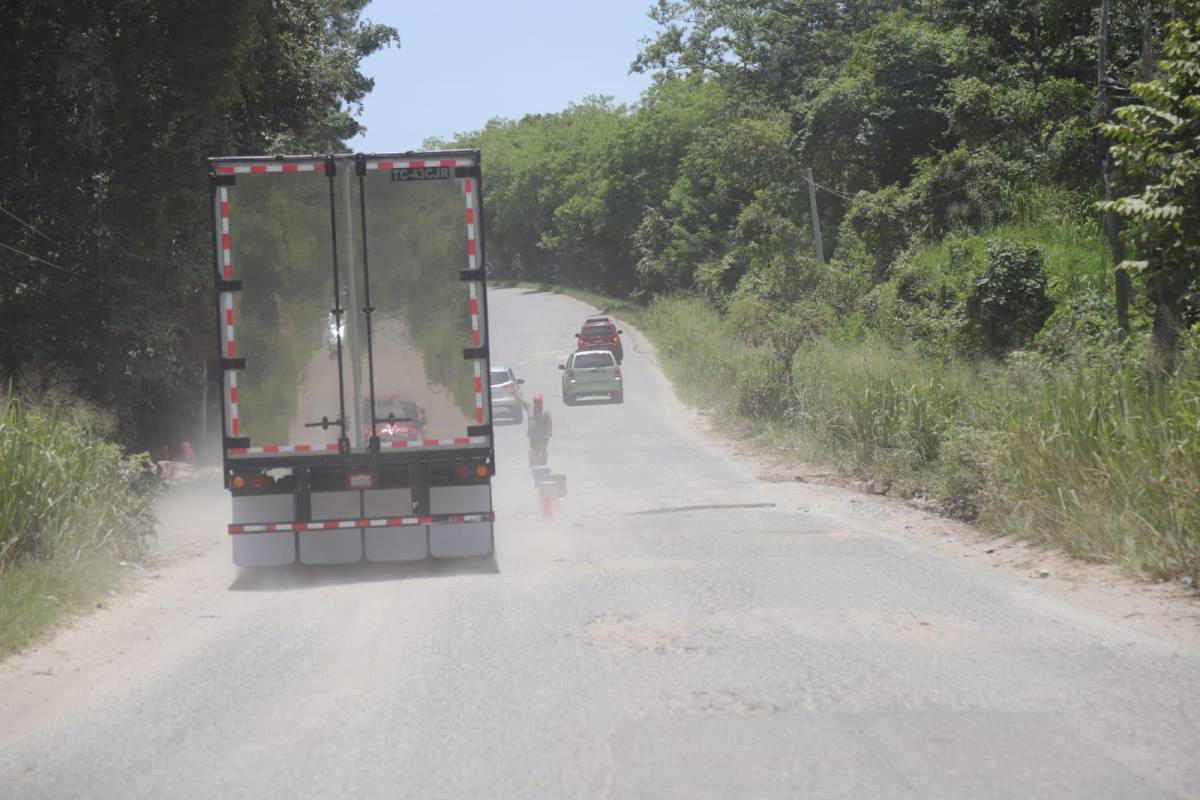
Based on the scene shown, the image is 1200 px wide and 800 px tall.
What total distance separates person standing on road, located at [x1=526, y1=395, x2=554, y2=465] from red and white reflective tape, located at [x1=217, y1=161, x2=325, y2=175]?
610 centimetres

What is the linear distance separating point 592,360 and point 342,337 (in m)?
27.4

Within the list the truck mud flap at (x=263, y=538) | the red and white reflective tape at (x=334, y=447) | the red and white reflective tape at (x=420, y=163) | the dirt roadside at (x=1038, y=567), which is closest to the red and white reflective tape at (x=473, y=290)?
the red and white reflective tape at (x=420, y=163)

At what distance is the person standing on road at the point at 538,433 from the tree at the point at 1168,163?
26.4 ft

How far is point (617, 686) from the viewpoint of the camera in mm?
6812

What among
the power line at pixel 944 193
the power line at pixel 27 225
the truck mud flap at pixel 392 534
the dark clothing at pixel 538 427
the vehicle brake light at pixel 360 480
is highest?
the power line at pixel 944 193

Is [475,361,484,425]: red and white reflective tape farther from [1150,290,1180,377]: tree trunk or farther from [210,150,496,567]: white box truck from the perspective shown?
[1150,290,1180,377]: tree trunk

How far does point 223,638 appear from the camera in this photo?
8.92 m

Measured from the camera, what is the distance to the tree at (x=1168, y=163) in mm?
10422

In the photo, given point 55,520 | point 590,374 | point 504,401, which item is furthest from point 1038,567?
point 590,374

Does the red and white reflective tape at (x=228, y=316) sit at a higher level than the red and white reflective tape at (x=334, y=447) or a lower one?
higher

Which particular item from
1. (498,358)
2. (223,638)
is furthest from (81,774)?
(498,358)

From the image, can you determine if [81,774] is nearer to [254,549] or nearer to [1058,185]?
[254,549]

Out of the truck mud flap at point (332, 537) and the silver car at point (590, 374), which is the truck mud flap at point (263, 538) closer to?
the truck mud flap at point (332, 537)

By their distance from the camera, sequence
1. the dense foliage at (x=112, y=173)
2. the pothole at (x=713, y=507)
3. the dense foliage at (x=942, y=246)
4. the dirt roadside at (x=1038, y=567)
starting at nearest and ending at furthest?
the dirt roadside at (x=1038, y=567) < the dense foliage at (x=942, y=246) < the pothole at (x=713, y=507) < the dense foliage at (x=112, y=173)
